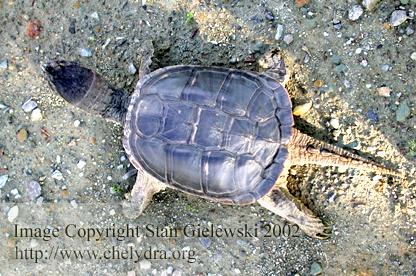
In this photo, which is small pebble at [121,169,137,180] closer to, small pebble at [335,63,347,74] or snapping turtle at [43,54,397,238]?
snapping turtle at [43,54,397,238]

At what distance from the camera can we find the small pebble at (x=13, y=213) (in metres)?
5.28

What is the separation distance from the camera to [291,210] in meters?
4.76

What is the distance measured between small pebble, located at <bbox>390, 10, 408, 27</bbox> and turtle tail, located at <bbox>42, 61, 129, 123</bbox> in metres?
2.29

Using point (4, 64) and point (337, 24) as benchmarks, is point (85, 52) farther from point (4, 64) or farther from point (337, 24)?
point (337, 24)

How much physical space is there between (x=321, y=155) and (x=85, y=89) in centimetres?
200

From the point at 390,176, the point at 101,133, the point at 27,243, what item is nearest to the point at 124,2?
the point at 101,133

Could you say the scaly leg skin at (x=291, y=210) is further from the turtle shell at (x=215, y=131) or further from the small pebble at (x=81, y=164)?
the small pebble at (x=81, y=164)

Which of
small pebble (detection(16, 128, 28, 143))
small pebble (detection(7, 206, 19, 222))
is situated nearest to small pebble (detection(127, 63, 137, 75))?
small pebble (detection(16, 128, 28, 143))

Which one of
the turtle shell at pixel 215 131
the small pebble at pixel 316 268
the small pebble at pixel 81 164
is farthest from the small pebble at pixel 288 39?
the small pebble at pixel 81 164

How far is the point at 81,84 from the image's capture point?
197 inches

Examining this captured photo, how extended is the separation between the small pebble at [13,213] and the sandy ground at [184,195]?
0.01m

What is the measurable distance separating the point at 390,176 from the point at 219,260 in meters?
1.56

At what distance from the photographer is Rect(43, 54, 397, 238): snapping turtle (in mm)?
4516

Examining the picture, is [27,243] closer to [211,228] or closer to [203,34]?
[211,228]
